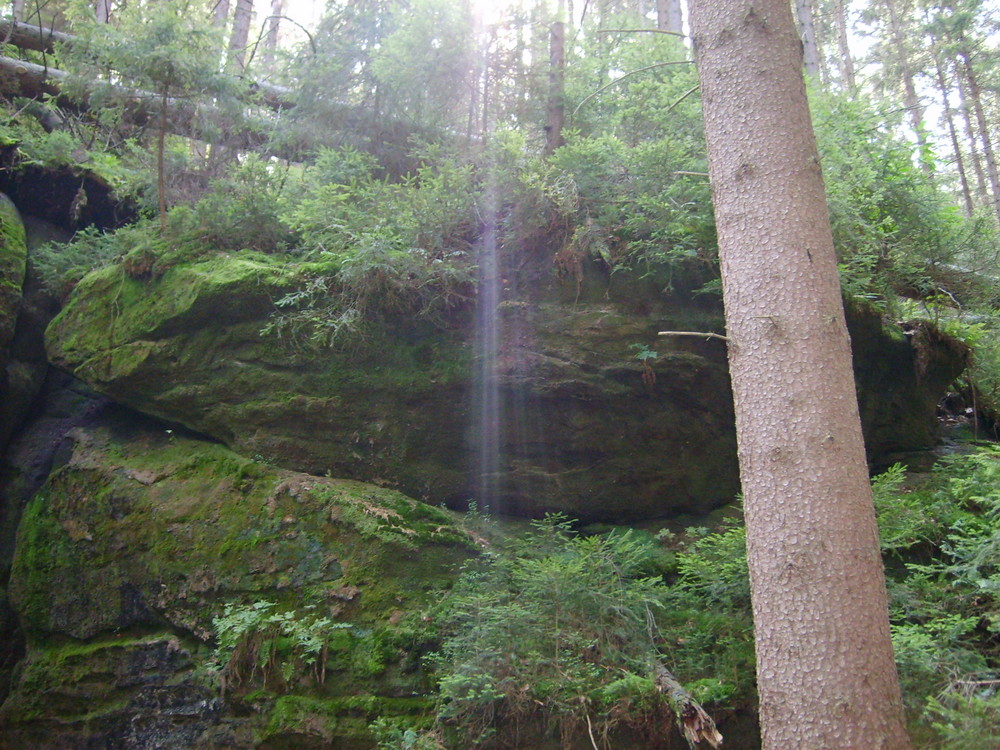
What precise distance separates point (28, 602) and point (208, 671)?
274 centimetres

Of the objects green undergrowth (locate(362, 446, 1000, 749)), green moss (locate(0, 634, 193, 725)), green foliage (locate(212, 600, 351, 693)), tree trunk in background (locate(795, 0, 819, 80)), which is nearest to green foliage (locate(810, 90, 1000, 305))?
green undergrowth (locate(362, 446, 1000, 749))

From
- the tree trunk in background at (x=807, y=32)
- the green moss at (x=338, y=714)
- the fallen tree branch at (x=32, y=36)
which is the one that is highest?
the tree trunk in background at (x=807, y=32)

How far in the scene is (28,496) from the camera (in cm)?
760

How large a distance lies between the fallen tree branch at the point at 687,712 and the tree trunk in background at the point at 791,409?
0.52 meters

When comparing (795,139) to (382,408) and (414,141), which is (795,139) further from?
(414,141)

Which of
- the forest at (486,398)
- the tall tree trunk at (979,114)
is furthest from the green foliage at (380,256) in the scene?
the tall tree trunk at (979,114)

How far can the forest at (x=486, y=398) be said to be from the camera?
4.09 meters

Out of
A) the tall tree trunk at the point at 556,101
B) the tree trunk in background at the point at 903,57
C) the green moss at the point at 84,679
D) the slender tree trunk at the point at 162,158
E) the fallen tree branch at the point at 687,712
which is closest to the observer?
the fallen tree branch at the point at 687,712

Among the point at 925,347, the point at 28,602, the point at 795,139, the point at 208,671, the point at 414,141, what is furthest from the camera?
the point at 414,141

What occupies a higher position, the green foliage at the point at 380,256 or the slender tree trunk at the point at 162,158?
the slender tree trunk at the point at 162,158

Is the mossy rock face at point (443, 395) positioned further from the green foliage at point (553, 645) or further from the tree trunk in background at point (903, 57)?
the tree trunk in background at point (903, 57)

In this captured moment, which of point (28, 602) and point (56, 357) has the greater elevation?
point (56, 357)

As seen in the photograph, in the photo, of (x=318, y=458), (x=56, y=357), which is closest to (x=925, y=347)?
(x=318, y=458)

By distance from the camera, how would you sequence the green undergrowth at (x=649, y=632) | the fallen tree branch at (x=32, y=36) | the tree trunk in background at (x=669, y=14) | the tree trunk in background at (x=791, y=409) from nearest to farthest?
the tree trunk in background at (x=791, y=409) < the green undergrowth at (x=649, y=632) < the fallen tree branch at (x=32, y=36) < the tree trunk in background at (x=669, y=14)
